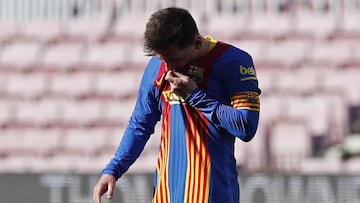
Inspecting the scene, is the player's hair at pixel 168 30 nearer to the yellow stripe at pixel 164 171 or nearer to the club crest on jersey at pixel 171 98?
the club crest on jersey at pixel 171 98

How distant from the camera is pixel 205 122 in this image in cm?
278

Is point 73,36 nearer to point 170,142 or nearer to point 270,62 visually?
point 270,62

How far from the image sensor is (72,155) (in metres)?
8.27

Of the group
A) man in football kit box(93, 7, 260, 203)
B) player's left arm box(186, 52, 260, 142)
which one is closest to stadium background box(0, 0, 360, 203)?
man in football kit box(93, 7, 260, 203)

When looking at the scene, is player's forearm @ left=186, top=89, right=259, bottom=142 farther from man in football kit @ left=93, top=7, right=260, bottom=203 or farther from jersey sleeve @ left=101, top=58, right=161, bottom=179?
jersey sleeve @ left=101, top=58, right=161, bottom=179

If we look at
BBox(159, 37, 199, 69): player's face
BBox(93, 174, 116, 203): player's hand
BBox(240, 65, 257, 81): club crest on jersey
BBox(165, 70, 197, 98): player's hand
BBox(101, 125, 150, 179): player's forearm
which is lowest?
BBox(93, 174, 116, 203): player's hand

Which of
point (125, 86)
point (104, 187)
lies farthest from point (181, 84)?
point (125, 86)

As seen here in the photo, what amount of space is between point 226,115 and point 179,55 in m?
0.22

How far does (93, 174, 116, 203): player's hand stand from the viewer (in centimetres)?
287

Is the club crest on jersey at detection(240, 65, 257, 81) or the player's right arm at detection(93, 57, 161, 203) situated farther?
the player's right arm at detection(93, 57, 161, 203)

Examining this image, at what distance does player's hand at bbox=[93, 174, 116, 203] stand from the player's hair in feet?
1.65

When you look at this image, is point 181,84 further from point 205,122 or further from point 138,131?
point 138,131

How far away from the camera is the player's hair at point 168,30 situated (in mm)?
2566

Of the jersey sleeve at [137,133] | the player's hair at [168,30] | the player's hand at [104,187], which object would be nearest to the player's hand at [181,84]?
the player's hair at [168,30]
